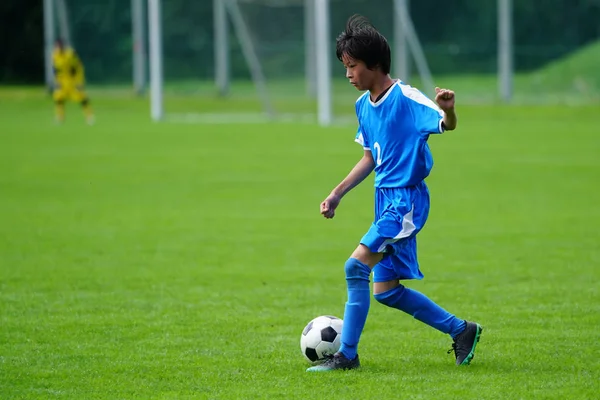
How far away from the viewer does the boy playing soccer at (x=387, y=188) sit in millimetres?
5637

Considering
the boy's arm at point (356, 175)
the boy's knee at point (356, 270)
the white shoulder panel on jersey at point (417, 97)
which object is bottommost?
the boy's knee at point (356, 270)

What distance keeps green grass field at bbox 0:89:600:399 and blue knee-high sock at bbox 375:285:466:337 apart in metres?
0.23

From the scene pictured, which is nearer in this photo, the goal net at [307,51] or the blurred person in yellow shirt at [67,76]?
the blurred person in yellow shirt at [67,76]

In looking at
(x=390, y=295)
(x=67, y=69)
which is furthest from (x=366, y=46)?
(x=67, y=69)

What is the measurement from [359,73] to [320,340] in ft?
4.76

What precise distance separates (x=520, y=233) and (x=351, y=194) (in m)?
3.87

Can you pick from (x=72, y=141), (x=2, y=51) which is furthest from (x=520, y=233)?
(x=2, y=51)

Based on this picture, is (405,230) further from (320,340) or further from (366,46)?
(366,46)

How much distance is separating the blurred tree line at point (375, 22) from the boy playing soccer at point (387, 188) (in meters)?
20.4

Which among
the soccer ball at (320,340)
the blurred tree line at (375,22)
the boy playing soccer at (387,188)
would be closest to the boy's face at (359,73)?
the boy playing soccer at (387,188)

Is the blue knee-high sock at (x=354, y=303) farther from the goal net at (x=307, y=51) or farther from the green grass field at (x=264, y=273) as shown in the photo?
the goal net at (x=307, y=51)

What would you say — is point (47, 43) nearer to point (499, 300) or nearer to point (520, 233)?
point (520, 233)

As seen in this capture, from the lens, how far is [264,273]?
8953 millimetres

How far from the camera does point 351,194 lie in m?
14.5
